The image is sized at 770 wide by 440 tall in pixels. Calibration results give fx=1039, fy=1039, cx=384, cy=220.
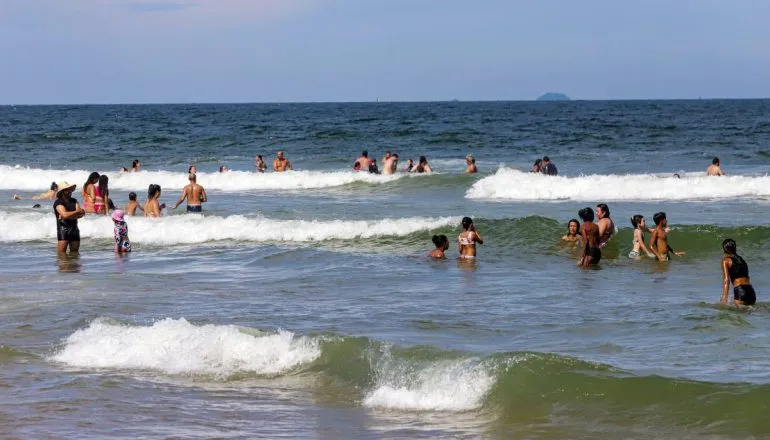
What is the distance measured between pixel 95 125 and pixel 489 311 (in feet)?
187

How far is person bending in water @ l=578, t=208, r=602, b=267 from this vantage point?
49.6 ft

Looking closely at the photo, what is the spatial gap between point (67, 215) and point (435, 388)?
864cm

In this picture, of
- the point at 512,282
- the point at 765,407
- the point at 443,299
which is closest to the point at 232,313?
the point at 443,299

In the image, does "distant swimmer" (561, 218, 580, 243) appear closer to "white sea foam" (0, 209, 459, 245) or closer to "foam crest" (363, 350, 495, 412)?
"white sea foam" (0, 209, 459, 245)

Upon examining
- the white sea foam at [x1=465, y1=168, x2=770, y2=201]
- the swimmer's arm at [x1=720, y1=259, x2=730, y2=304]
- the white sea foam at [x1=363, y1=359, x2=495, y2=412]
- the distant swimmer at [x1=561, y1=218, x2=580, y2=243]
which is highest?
the white sea foam at [x1=465, y1=168, x2=770, y2=201]

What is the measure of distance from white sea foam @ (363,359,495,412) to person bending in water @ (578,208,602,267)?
6374mm

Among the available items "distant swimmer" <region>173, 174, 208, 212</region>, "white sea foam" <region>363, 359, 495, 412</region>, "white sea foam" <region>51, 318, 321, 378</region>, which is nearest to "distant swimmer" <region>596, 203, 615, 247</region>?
"white sea foam" <region>51, 318, 321, 378</region>

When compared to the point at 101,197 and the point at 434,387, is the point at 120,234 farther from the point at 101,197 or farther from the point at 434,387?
the point at 434,387

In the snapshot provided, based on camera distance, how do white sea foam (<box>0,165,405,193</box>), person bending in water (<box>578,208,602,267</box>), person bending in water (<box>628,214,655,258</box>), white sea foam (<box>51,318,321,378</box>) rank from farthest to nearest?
white sea foam (<box>0,165,405,193</box>) → person bending in water (<box>628,214,655,258</box>) → person bending in water (<box>578,208,602,267</box>) → white sea foam (<box>51,318,321,378</box>)

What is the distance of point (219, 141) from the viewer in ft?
163

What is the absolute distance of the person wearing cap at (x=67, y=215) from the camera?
15391 mm

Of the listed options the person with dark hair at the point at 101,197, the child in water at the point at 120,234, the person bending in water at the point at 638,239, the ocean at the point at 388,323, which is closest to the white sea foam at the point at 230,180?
the ocean at the point at 388,323

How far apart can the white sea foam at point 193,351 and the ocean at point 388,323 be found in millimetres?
21

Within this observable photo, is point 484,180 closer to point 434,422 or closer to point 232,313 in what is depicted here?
Answer: point 232,313
